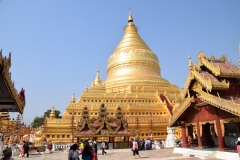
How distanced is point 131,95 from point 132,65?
798 centimetres

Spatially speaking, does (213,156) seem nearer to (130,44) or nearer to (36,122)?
(130,44)

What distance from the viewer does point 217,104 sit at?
11.0 metres

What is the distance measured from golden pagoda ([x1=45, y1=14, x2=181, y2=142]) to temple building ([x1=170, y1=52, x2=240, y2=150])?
33.9ft

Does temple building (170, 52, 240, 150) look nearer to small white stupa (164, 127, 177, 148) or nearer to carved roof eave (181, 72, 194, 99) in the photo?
carved roof eave (181, 72, 194, 99)

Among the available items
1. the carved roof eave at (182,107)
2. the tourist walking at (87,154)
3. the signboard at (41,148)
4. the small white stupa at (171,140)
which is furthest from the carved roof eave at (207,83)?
the signboard at (41,148)

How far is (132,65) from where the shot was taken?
39531mm

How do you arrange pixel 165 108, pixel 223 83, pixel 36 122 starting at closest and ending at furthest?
pixel 223 83 → pixel 165 108 → pixel 36 122

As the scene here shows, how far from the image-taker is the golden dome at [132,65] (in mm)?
37656

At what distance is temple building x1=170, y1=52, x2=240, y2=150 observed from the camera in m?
11.4

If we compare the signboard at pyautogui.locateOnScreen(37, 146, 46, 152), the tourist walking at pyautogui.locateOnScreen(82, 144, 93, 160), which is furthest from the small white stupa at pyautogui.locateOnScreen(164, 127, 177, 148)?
the tourist walking at pyautogui.locateOnScreen(82, 144, 93, 160)

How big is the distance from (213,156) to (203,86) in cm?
399

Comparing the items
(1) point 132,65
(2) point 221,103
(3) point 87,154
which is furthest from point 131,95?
(3) point 87,154

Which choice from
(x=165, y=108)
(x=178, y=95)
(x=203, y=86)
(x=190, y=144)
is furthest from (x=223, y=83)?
(x=178, y=95)

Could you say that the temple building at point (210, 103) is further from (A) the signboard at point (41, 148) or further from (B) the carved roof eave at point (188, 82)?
(A) the signboard at point (41, 148)
